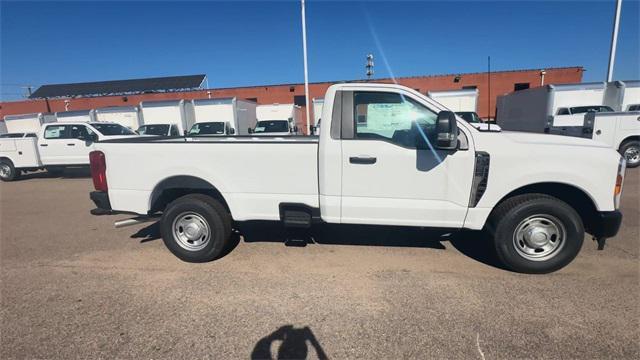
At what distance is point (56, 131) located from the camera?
37.7 feet

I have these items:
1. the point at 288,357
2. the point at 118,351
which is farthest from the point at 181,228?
the point at 288,357

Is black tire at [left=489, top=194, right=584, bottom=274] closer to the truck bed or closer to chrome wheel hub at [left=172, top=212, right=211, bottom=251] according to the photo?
the truck bed

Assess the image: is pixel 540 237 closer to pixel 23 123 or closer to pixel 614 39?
Result: pixel 614 39

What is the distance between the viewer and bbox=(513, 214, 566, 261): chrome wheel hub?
137 inches

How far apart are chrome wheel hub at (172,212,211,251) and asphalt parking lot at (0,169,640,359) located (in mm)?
279

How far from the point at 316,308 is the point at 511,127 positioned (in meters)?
22.0

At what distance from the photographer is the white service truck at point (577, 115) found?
382 inches

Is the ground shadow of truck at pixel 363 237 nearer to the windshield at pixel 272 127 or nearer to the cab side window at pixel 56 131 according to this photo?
the cab side window at pixel 56 131

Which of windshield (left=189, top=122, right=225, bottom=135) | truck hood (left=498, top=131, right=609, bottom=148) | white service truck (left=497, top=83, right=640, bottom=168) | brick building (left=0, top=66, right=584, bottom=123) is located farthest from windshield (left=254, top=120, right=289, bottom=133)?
brick building (left=0, top=66, right=584, bottom=123)

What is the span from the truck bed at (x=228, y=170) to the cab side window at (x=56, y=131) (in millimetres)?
9870

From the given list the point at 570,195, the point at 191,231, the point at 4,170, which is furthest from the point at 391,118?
the point at 4,170

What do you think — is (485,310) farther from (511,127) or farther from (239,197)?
(511,127)

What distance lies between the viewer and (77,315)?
2990mm

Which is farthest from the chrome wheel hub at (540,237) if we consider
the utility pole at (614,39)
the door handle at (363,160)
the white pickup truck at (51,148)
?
the utility pole at (614,39)
